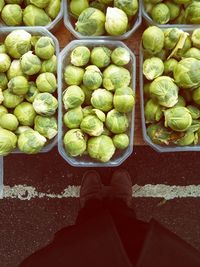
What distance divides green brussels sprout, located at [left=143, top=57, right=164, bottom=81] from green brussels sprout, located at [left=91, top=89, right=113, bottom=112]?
0.53 ft

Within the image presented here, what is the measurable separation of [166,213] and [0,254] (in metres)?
0.87

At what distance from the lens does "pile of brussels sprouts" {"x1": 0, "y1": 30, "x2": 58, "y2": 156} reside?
5.00 ft

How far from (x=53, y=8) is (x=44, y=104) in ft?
1.24

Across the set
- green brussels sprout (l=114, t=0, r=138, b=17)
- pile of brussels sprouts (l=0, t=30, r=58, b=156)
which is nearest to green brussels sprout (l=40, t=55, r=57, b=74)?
pile of brussels sprouts (l=0, t=30, r=58, b=156)

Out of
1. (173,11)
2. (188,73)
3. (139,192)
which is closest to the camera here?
(188,73)

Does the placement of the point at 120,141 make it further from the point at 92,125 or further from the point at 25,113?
the point at 25,113

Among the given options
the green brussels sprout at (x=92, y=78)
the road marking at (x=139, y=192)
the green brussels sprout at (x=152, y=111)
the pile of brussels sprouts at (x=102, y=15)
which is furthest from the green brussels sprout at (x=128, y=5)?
the road marking at (x=139, y=192)

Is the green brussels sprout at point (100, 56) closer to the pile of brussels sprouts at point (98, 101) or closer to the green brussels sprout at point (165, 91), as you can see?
the pile of brussels sprouts at point (98, 101)

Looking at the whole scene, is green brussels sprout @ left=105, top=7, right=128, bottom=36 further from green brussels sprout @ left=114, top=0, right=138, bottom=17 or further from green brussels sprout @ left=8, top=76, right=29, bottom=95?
green brussels sprout @ left=8, top=76, right=29, bottom=95

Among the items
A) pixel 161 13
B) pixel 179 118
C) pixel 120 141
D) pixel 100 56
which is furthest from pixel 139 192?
pixel 161 13

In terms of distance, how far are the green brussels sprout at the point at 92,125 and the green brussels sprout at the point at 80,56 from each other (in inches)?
8.0

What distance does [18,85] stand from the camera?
1519mm

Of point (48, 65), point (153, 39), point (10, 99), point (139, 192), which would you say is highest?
point (153, 39)

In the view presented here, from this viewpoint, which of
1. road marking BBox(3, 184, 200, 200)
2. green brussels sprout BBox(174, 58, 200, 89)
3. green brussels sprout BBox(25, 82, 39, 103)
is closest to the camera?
green brussels sprout BBox(174, 58, 200, 89)
